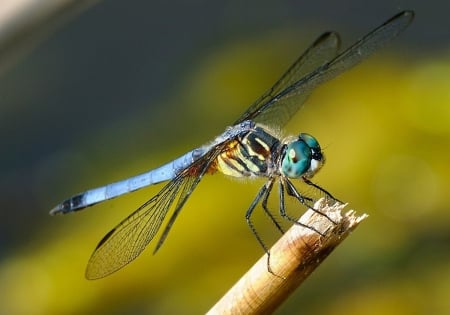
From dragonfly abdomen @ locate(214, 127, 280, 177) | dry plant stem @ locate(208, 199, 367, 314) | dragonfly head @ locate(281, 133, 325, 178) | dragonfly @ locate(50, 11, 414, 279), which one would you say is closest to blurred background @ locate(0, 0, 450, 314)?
dragonfly @ locate(50, 11, 414, 279)

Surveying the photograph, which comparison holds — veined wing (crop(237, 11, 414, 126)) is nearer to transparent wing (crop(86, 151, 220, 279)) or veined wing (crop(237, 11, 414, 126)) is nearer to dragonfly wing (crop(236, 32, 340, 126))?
dragonfly wing (crop(236, 32, 340, 126))

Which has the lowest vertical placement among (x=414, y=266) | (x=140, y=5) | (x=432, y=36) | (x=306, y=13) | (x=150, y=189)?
(x=414, y=266)

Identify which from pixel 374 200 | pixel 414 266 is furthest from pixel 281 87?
pixel 414 266

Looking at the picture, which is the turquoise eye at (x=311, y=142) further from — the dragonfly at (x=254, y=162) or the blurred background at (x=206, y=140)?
the blurred background at (x=206, y=140)

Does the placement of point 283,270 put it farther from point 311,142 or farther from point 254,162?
point 254,162

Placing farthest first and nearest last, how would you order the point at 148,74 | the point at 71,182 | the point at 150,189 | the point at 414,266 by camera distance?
the point at 148,74
the point at 71,182
the point at 150,189
the point at 414,266

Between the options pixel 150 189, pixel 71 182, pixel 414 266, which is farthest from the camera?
pixel 71 182

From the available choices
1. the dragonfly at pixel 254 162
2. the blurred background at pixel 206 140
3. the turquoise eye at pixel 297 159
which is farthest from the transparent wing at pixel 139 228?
the blurred background at pixel 206 140

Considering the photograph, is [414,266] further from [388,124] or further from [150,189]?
[150,189]
